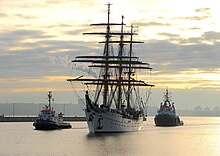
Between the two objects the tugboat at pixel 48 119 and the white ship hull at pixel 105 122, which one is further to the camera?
the tugboat at pixel 48 119

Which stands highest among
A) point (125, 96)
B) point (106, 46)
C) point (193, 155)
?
point (106, 46)

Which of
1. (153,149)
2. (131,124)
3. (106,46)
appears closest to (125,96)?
(131,124)

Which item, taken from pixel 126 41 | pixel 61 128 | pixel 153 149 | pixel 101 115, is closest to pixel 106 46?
pixel 126 41

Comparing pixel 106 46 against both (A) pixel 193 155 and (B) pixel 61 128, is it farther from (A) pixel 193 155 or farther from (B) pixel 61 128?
(A) pixel 193 155

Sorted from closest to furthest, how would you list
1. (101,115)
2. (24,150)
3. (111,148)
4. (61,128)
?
(24,150) < (111,148) < (101,115) < (61,128)

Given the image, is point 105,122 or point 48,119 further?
point 48,119

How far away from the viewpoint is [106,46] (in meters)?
151

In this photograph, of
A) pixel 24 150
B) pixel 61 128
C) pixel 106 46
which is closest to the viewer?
pixel 24 150

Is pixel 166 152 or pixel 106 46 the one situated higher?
pixel 106 46

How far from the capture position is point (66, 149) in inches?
3939

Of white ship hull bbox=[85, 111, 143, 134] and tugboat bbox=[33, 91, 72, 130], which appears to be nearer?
white ship hull bbox=[85, 111, 143, 134]

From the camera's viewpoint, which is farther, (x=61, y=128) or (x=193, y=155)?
(x=61, y=128)

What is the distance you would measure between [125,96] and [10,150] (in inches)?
2920

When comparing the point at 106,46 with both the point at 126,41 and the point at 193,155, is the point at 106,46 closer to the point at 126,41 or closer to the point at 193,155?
the point at 126,41
